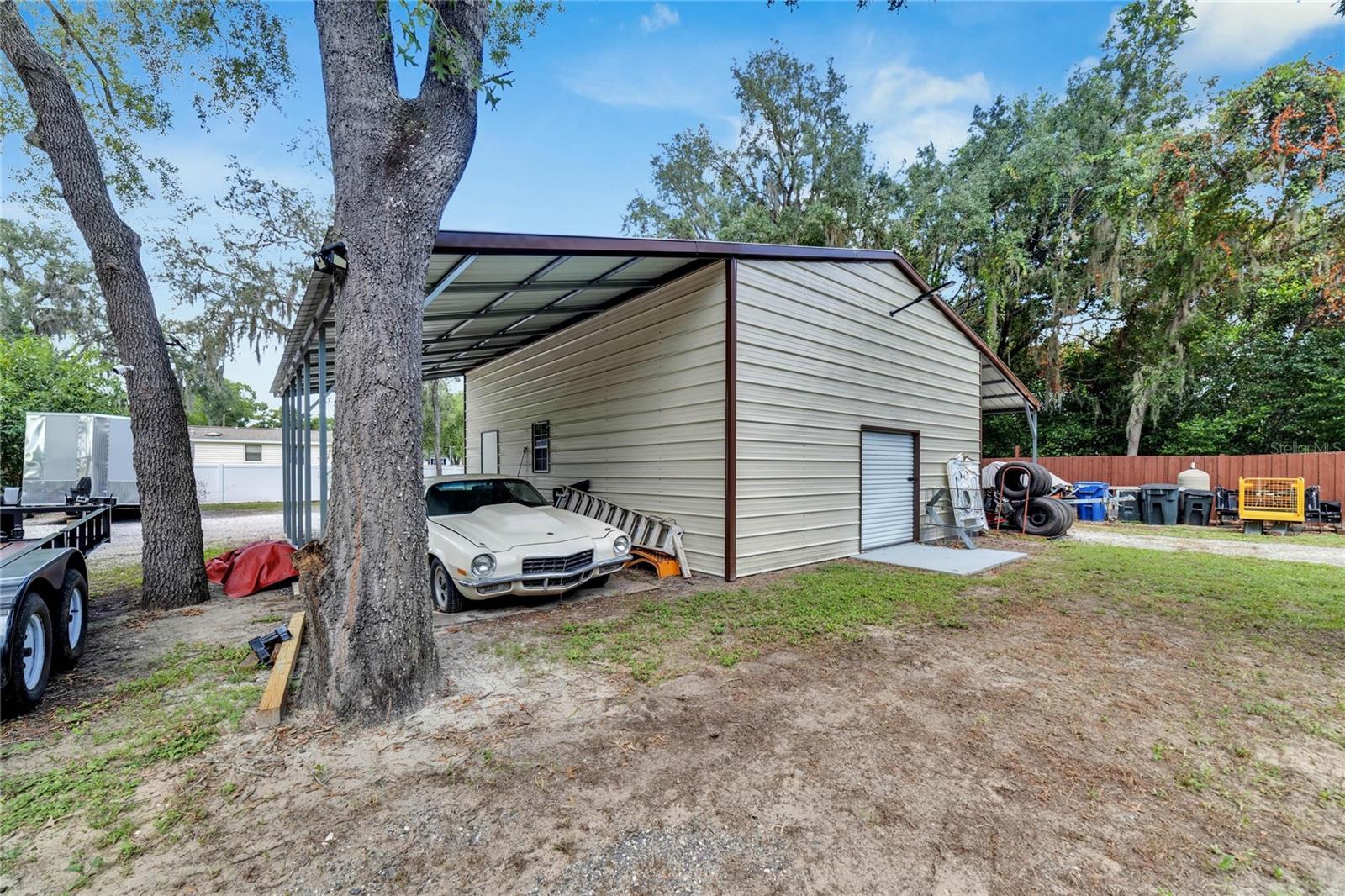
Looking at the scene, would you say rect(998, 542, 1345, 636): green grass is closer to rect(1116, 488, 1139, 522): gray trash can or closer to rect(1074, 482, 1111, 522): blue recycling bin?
rect(1074, 482, 1111, 522): blue recycling bin

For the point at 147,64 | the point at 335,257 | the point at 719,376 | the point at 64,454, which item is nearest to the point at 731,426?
the point at 719,376

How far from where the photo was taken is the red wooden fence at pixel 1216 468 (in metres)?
11.6

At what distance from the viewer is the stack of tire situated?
10336 mm

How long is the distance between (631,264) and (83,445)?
13.8 m

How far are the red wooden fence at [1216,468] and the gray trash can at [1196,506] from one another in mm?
1475

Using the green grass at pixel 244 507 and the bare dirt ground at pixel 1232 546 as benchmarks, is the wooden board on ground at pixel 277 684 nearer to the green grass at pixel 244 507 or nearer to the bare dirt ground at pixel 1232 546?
the bare dirt ground at pixel 1232 546

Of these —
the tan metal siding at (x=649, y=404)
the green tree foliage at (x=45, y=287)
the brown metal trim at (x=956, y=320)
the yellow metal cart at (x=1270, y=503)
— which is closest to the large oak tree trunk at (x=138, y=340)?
the tan metal siding at (x=649, y=404)

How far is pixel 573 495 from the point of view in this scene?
8.76 metres

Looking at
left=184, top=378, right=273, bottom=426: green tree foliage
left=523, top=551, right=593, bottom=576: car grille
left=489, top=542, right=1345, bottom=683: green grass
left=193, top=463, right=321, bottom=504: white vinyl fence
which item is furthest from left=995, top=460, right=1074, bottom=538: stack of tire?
left=184, top=378, right=273, bottom=426: green tree foliage

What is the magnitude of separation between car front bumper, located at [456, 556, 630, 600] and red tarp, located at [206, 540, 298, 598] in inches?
98.4

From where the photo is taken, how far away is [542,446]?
10.5 meters

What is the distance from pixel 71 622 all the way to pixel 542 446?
7.05 meters

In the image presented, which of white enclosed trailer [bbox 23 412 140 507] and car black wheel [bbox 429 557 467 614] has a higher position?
white enclosed trailer [bbox 23 412 140 507]

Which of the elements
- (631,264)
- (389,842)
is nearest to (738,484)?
(631,264)
